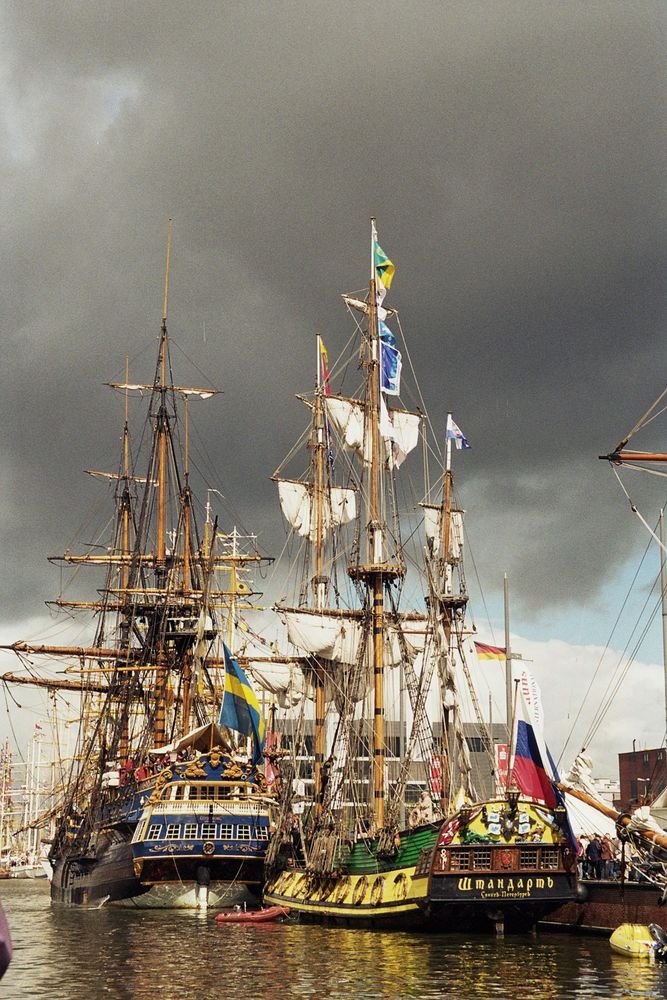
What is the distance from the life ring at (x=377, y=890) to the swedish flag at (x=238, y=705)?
1382 cm

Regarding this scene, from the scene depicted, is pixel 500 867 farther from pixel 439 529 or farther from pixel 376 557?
pixel 439 529

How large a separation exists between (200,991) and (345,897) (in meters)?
17.8

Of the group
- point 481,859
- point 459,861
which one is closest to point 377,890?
point 459,861

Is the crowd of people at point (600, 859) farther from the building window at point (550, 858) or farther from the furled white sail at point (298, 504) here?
the furled white sail at point (298, 504)

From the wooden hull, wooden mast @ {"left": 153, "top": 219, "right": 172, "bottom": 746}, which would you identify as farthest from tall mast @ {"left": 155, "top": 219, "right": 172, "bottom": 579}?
the wooden hull

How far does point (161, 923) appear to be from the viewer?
156ft

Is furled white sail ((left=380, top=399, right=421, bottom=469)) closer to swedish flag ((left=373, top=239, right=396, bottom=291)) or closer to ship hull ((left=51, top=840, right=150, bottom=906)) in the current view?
swedish flag ((left=373, top=239, right=396, bottom=291))

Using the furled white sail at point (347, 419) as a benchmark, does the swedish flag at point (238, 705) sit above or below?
below

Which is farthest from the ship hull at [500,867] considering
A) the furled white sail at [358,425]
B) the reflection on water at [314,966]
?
the furled white sail at [358,425]

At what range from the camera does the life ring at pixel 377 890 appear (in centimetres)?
4038

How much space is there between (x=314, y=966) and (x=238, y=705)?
76.8 feet

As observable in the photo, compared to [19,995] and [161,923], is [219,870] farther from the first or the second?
[19,995]

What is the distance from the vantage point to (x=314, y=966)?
100ft

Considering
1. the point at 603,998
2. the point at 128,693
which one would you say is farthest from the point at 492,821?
the point at 128,693
